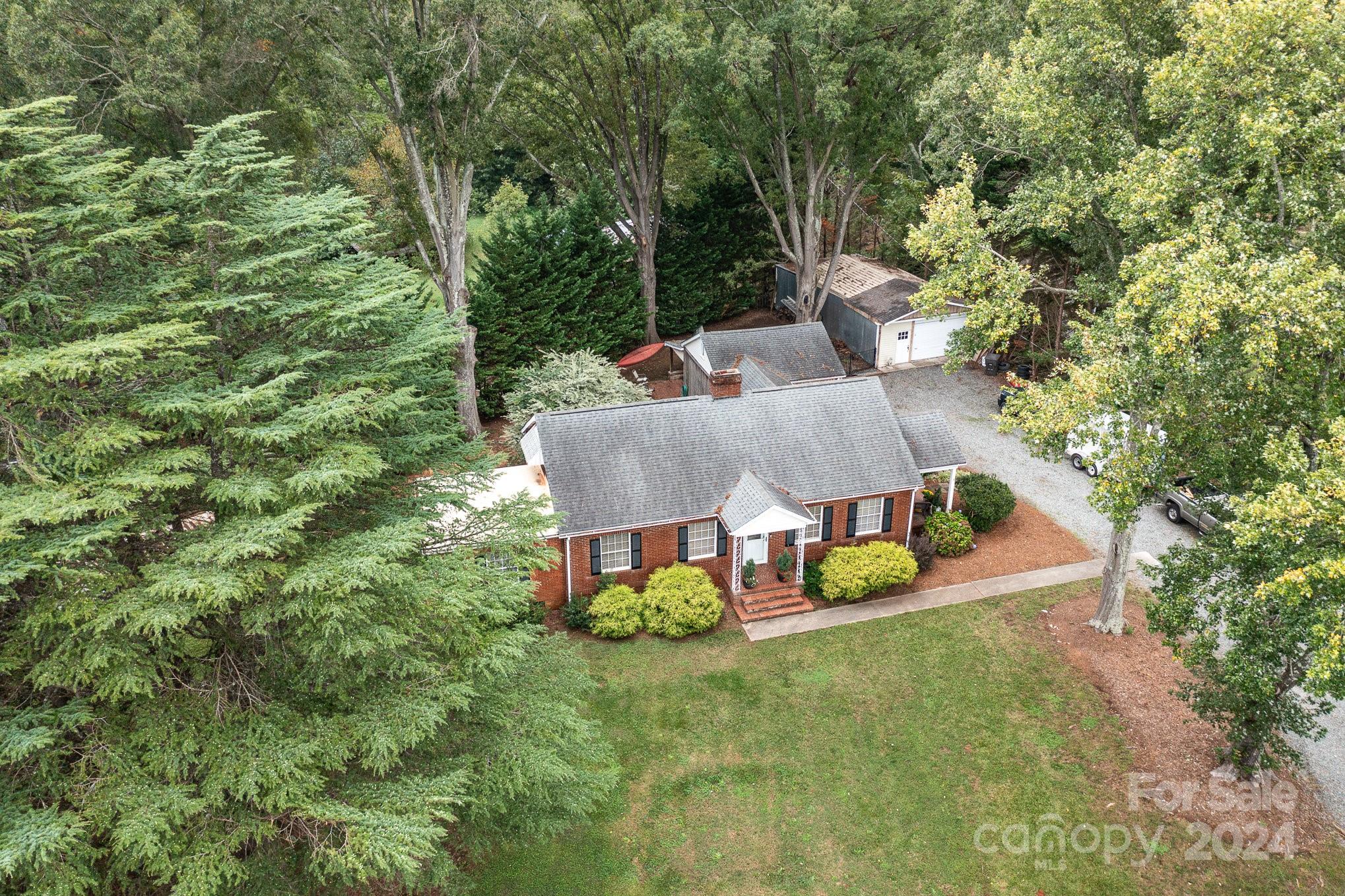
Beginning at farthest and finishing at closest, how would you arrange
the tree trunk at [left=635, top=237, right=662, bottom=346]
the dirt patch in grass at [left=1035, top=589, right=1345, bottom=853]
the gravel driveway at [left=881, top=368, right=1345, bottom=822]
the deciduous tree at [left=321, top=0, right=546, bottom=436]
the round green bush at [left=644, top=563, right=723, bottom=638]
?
the tree trunk at [left=635, top=237, right=662, bottom=346] < the deciduous tree at [left=321, top=0, right=546, bottom=436] < the round green bush at [left=644, top=563, right=723, bottom=638] < the gravel driveway at [left=881, top=368, right=1345, bottom=822] < the dirt patch in grass at [left=1035, top=589, right=1345, bottom=853]

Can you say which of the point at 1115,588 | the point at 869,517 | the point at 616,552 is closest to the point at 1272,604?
Answer: the point at 1115,588

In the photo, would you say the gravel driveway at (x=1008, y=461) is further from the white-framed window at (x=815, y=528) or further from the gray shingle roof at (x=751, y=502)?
the gray shingle roof at (x=751, y=502)

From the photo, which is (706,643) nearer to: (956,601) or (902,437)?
(956,601)

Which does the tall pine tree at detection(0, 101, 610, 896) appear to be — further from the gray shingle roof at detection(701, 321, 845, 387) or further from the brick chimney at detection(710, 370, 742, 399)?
the gray shingle roof at detection(701, 321, 845, 387)

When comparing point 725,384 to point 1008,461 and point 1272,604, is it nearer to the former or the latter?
point 1008,461

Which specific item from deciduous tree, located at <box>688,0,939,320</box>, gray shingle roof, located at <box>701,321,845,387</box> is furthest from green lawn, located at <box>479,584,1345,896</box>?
deciduous tree, located at <box>688,0,939,320</box>

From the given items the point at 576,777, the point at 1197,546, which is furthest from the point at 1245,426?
the point at 576,777

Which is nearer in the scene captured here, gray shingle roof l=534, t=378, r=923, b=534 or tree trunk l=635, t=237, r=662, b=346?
gray shingle roof l=534, t=378, r=923, b=534
